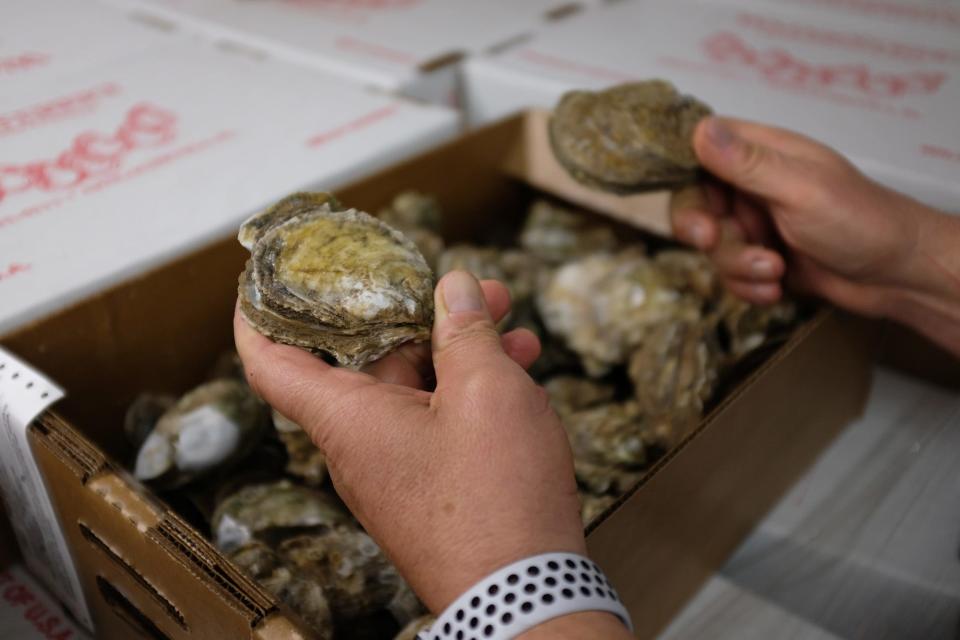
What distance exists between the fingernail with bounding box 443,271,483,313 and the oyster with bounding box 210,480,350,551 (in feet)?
1.17

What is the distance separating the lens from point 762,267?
1.26m

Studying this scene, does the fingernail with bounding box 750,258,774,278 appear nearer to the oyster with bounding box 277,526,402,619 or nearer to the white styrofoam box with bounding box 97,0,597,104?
the oyster with bounding box 277,526,402,619

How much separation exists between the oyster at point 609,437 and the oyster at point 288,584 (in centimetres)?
39

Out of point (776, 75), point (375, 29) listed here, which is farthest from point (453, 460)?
point (375, 29)

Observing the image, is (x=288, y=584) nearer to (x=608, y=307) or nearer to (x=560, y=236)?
(x=608, y=307)

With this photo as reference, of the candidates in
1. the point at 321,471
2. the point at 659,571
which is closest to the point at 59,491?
the point at 321,471

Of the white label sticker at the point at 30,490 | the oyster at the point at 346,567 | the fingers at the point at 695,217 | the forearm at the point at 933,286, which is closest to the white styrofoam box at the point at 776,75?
the forearm at the point at 933,286

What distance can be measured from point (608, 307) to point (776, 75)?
76 centimetres

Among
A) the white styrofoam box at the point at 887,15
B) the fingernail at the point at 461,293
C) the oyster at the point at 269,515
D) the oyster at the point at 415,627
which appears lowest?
the oyster at the point at 415,627

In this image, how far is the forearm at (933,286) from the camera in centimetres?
119

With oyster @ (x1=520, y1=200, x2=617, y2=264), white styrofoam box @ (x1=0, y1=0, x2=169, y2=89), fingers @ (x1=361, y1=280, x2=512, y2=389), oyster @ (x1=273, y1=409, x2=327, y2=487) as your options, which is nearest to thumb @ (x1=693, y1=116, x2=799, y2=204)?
oyster @ (x1=520, y1=200, x2=617, y2=264)

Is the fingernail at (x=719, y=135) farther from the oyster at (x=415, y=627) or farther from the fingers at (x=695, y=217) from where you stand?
the oyster at (x=415, y=627)

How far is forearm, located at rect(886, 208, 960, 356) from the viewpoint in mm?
1194

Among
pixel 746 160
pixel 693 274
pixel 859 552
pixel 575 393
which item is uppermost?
pixel 746 160
